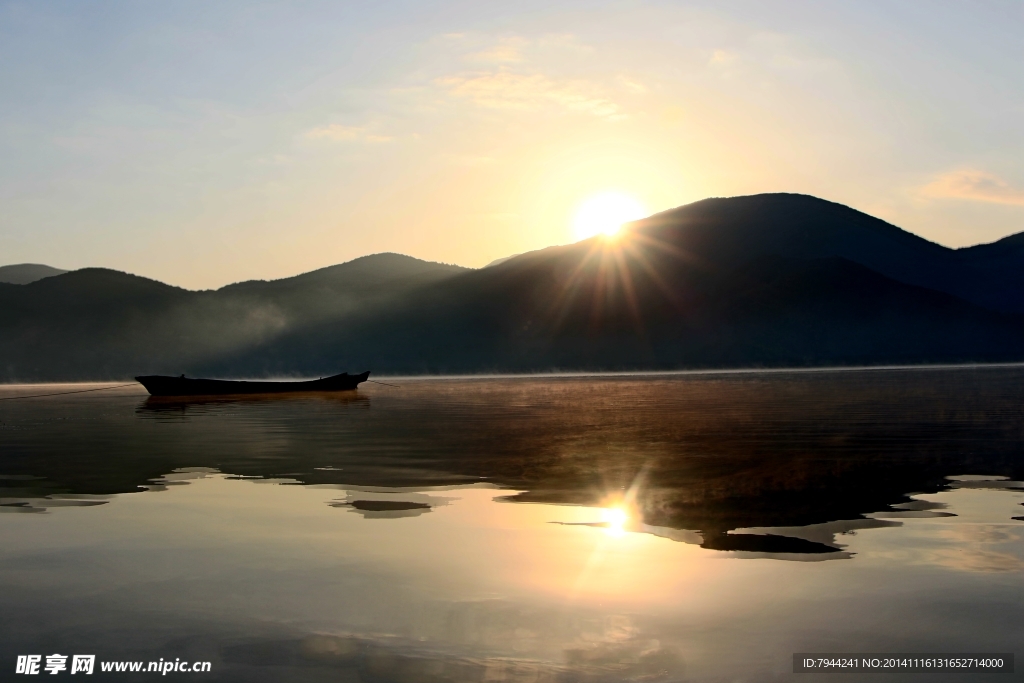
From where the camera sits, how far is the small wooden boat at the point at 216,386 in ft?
375

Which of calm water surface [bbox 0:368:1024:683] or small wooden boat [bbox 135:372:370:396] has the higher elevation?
small wooden boat [bbox 135:372:370:396]

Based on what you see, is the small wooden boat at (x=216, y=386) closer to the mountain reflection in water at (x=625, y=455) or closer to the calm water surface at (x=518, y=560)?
the mountain reflection in water at (x=625, y=455)

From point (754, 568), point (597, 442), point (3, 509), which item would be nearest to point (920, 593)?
point (754, 568)

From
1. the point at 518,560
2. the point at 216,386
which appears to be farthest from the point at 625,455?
the point at 216,386

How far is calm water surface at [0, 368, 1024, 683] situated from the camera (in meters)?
11.0

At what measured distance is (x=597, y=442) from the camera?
123 ft

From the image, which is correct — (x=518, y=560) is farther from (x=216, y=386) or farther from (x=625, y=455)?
(x=216, y=386)

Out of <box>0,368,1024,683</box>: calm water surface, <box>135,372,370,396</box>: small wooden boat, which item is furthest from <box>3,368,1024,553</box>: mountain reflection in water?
<box>135,372,370,396</box>: small wooden boat

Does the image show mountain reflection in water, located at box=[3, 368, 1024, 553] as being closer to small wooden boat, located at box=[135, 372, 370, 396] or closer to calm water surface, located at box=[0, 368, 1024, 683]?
calm water surface, located at box=[0, 368, 1024, 683]

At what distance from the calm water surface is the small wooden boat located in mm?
84593

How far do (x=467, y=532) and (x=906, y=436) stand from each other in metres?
25.2

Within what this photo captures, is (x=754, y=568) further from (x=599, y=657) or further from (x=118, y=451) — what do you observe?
(x=118, y=451)

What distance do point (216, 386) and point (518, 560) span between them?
4349 inches

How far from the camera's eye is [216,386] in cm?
11969
